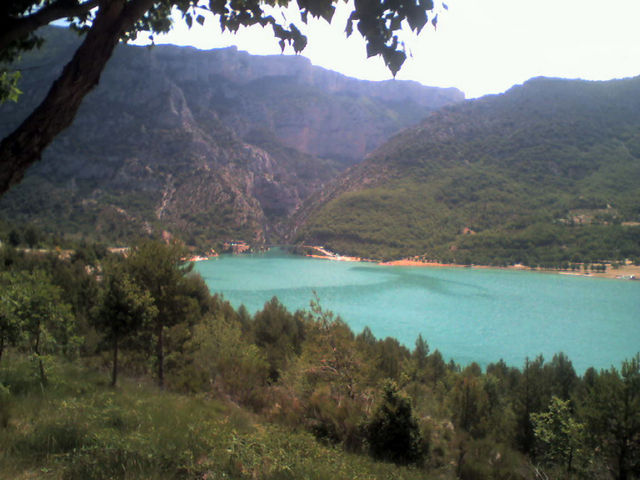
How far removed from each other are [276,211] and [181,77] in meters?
59.7

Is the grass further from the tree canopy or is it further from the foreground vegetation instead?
the tree canopy

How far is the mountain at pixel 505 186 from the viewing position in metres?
65.4

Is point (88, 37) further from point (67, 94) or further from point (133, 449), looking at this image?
point (133, 449)

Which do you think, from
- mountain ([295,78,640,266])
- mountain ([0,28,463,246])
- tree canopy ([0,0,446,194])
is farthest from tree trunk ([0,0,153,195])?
mountain ([295,78,640,266])

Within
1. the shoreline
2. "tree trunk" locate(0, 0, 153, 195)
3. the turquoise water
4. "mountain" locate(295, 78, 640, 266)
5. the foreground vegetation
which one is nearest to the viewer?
"tree trunk" locate(0, 0, 153, 195)

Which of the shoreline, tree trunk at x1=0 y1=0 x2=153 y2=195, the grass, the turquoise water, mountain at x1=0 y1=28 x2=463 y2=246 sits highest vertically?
mountain at x1=0 y1=28 x2=463 y2=246

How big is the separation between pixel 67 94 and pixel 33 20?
466 mm

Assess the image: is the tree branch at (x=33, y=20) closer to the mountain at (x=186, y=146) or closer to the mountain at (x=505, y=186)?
the mountain at (x=186, y=146)

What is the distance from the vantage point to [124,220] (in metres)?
67.8

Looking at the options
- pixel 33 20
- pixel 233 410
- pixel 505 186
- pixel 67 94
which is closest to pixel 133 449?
pixel 67 94

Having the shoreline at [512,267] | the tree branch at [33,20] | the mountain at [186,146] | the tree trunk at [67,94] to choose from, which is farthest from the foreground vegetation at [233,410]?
the mountain at [186,146]

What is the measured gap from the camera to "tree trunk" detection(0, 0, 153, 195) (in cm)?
152

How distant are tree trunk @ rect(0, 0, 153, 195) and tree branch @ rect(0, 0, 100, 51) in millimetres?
159

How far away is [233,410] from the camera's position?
5586 millimetres
